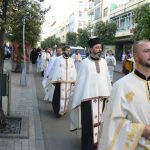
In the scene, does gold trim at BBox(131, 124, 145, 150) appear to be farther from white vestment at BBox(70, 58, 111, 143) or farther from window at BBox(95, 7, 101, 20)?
window at BBox(95, 7, 101, 20)

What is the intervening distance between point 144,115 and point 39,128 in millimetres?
6060

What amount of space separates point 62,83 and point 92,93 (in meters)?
3.76

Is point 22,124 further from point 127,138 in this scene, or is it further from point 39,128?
point 127,138

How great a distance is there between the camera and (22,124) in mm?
10023

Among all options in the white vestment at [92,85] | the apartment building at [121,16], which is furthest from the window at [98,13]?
the white vestment at [92,85]

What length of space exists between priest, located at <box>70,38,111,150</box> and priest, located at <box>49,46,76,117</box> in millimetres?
3196

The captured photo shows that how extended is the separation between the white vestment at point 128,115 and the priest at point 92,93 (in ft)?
11.2

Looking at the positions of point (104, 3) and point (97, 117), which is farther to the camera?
point (104, 3)

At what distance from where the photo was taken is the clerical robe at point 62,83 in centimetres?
1159

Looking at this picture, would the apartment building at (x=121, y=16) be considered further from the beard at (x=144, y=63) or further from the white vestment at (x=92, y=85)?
the beard at (x=144, y=63)

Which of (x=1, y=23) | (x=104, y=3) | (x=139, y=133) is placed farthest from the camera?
(x=104, y=3)

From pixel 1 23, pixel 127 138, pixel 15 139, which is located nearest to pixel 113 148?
pixel 127 138

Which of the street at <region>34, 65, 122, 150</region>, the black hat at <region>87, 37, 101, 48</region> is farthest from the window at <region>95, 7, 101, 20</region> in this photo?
the black hat at <region>87, 37, 101, 48</region>

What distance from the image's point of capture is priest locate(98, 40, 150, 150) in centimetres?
420
